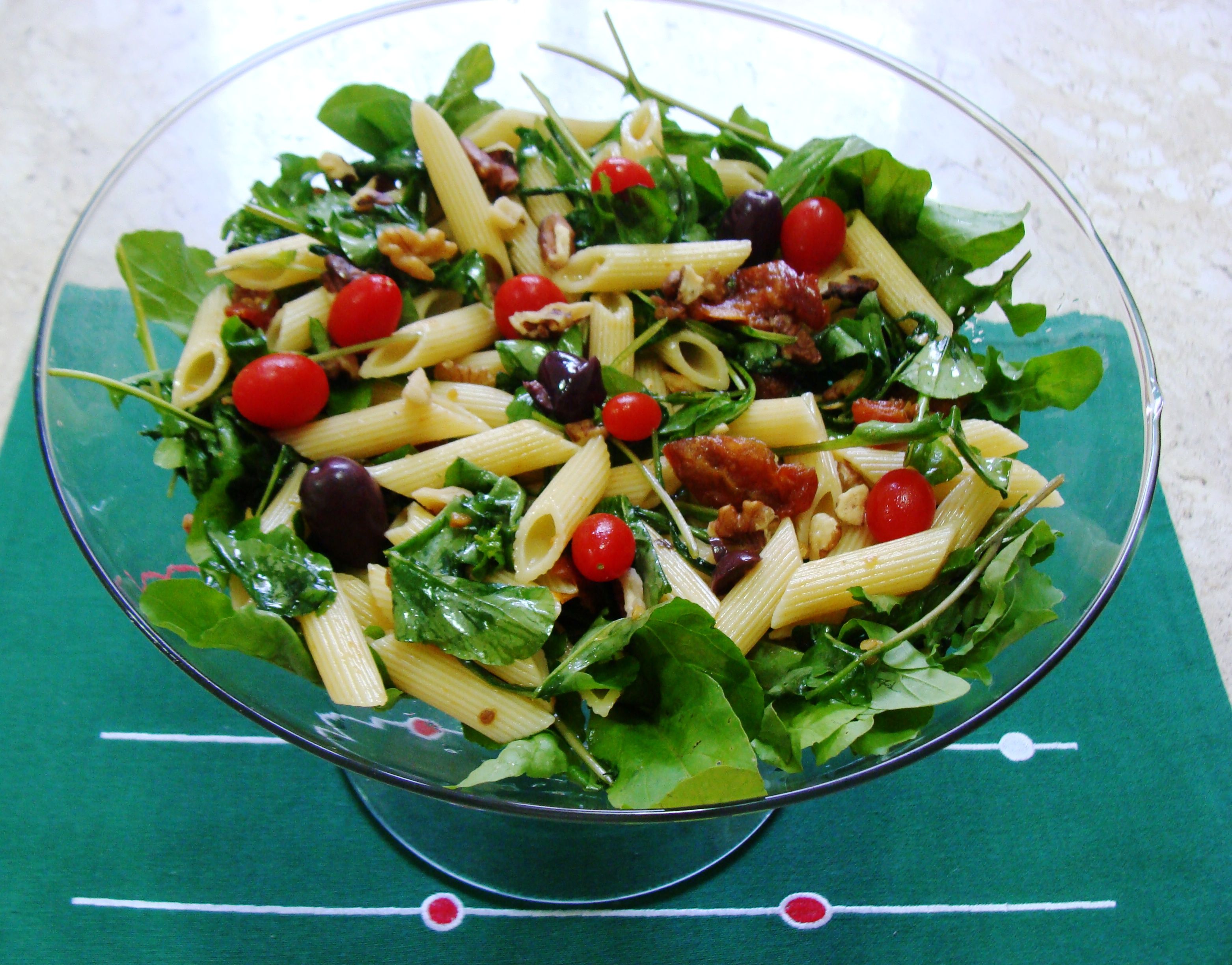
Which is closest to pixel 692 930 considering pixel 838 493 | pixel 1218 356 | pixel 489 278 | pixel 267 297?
pixel 838 493

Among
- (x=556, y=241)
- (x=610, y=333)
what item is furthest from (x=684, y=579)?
(x=556, y=241)

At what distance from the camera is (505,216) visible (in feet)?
5.46

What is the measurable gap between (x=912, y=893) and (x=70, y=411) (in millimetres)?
1589

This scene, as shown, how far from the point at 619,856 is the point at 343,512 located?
0.75 m

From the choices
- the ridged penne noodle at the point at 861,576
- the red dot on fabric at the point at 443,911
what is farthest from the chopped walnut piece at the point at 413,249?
the red dot on fabric at the point at 443,911

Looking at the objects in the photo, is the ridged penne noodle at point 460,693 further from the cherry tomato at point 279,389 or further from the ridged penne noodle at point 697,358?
the ridged penne noodle at point 697,358

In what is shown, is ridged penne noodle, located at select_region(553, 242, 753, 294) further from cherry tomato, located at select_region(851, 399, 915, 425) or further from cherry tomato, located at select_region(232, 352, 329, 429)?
cherry tomato, located at select_region(232, 352, 329, 429)

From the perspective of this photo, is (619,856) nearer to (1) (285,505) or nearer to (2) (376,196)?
(1) (285,505)

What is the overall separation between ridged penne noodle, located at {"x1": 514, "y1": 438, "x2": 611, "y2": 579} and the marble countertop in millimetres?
1490

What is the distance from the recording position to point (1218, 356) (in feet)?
7.52

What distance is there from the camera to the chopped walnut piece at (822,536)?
1.45 metres

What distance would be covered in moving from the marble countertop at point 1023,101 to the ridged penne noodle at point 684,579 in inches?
55.5

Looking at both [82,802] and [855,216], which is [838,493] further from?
[82,802]

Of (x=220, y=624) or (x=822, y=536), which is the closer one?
(x=220, y=624)
